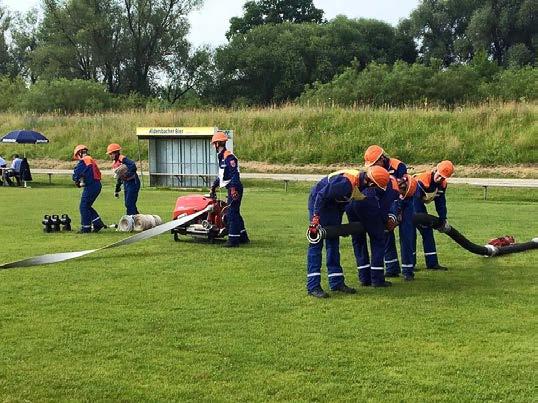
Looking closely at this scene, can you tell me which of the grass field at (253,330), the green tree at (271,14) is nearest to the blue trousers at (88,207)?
the grass field at (253,330)

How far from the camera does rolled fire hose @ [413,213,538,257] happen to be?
12.1m

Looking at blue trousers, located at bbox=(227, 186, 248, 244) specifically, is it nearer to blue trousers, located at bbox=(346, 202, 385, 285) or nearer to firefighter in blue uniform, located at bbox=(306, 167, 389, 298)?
blue trousers, located at bbox=(346, 202, 385, 285)

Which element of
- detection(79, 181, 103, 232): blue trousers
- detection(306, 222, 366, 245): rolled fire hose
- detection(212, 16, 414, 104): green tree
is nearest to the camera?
detection(306, 222, 366, 245): rolled fire hose

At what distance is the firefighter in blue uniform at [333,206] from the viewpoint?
33.2 ft

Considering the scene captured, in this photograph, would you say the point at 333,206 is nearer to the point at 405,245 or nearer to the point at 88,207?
the point at 405,245

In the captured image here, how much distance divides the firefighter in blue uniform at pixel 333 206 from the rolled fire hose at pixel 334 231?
0.22ft

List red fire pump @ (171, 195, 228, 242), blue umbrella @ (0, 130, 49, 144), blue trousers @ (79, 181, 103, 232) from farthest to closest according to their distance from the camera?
1. blue umbrella @ (0, 130, 49, 144)
2. blue trousers @ (79, 181, 103, 232)
3. red fire pump @ (171, 195, 228, 242)

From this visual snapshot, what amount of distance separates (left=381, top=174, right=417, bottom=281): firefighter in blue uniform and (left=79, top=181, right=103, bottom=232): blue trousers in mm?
7565

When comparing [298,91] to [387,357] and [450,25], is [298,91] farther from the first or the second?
[387,357]

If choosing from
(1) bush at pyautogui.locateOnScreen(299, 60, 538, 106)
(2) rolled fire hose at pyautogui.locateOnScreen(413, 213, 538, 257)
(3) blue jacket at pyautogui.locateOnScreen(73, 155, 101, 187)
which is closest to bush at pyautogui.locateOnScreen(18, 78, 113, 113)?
(1) bush at pyautogui.locateOnScreen(299, 60, 538, 106)

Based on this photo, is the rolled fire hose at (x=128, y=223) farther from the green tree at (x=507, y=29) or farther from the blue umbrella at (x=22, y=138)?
the green tree at (x=507, y=29)

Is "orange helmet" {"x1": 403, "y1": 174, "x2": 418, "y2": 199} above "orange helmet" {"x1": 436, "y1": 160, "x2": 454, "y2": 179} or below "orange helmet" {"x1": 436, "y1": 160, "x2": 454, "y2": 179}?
below

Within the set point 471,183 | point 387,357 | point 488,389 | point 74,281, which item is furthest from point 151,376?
point 471,183

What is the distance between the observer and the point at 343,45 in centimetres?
7088
